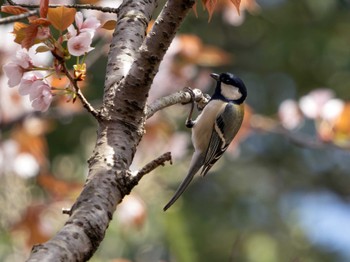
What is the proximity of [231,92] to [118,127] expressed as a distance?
1.01m

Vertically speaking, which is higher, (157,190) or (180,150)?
(180,150)

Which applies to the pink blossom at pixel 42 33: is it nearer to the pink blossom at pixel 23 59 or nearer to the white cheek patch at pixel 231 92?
the pink blossom at pixel 23 59

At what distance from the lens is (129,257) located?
3.75 meters

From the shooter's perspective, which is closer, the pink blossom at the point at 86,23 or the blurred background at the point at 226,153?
the pink blossom at the point at 86,23

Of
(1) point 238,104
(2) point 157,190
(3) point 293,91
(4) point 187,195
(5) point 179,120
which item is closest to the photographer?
(1) point 238,104

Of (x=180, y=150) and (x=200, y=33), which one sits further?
(x=200, y=33)

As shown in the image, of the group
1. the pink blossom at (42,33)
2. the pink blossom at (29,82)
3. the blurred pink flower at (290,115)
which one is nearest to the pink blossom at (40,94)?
the pink blossom at (29,82)

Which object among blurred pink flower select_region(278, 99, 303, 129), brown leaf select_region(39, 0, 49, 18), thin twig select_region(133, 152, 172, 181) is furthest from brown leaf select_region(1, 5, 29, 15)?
blurred pink flower select_region(278, 99, 303, 129)

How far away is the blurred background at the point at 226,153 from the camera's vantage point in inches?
112

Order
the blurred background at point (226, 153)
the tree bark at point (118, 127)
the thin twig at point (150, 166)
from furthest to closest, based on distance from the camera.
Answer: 1. the blurred background at point (226, 153)
2. the thin twig at point (150, 166)
3. the tree bark at point (118, 127)

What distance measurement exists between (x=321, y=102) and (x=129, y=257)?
127cm

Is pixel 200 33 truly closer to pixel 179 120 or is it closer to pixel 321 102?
pixel 179 120

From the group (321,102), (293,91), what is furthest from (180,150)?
(293,91)

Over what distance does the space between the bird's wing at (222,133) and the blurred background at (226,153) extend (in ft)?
1.53
